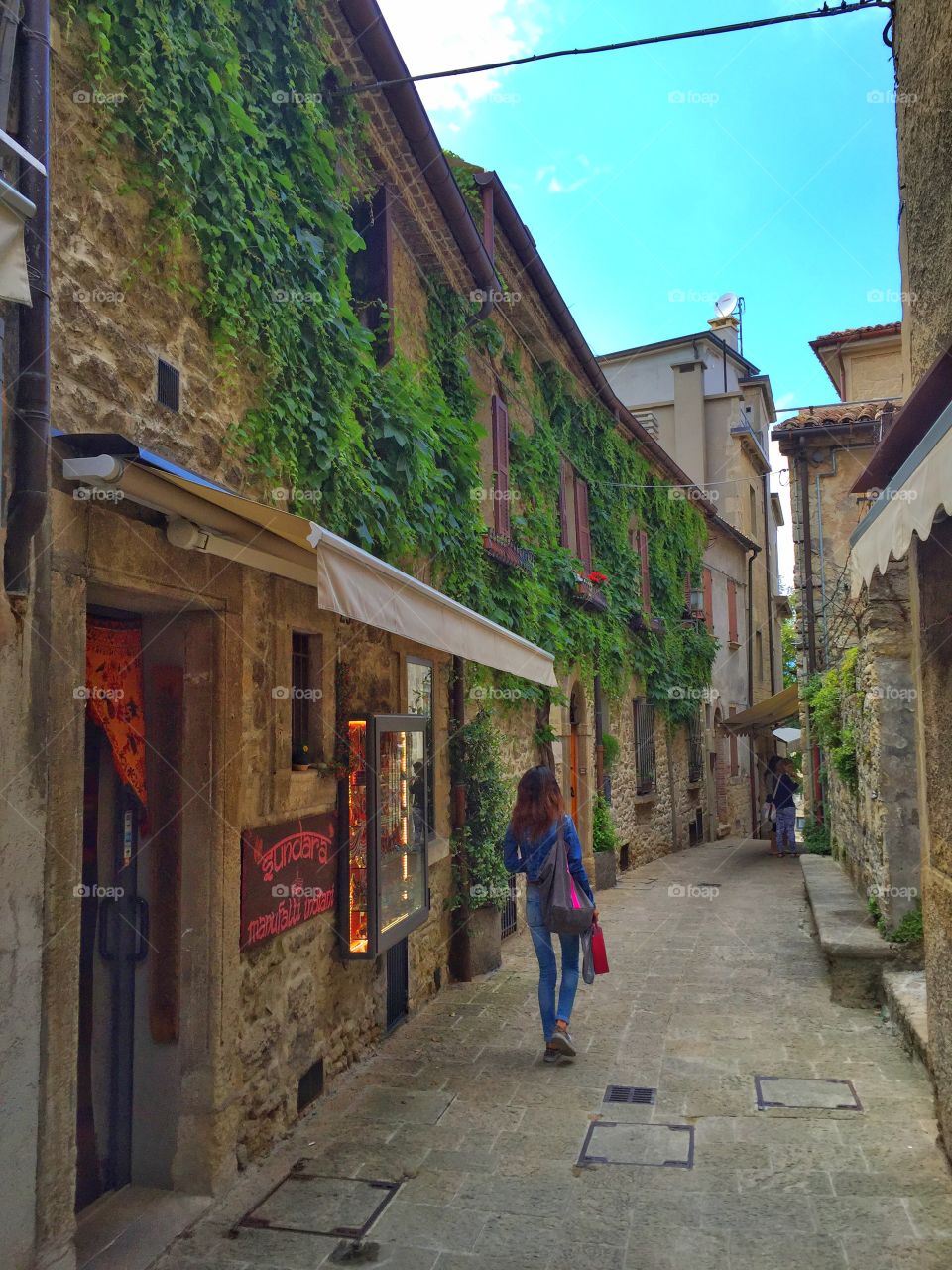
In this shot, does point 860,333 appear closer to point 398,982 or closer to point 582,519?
point 582,519

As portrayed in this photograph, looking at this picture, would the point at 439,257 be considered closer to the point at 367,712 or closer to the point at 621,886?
the point at 367,712

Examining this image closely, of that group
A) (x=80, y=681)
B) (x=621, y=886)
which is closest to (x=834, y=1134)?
(x=80, y=681)

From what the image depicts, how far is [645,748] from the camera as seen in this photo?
16.3 m

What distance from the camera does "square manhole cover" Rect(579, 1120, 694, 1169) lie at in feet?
14.1

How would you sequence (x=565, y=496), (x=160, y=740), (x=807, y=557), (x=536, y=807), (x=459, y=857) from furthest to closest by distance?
(x=807, y=557) → (x=565, y=496) → (x=459, y=857) → (x=536, y=807) → (x=160, y=740)

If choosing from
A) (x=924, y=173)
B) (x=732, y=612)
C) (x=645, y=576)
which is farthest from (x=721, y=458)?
(x=924, y=173)

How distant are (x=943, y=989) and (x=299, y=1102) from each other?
310 centimetres

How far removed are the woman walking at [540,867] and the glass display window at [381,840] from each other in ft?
2.15

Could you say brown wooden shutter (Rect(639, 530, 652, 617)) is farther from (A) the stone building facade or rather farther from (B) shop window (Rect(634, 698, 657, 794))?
(A) the stone building facade

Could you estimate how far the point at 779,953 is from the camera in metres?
8.55

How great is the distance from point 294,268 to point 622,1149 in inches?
182

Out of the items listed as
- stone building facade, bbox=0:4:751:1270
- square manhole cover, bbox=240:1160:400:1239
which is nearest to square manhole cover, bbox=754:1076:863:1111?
square manhole cover, bbox=240:1160:400:1239

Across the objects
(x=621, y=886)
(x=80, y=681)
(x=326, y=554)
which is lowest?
(x=621, y=886)

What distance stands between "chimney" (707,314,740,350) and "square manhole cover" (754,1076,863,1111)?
23.6 m
